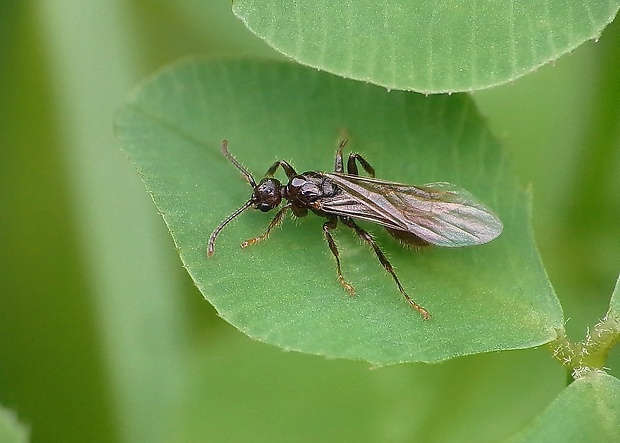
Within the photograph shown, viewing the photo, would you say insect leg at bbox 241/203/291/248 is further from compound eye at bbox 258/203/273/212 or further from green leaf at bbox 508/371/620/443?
green leaf at bbox 508/371/620/443

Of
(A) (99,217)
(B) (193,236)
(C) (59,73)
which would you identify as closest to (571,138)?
(B) (193,236)

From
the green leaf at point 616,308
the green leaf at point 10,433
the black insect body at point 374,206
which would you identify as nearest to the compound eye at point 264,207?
the black insect body at point 374,206

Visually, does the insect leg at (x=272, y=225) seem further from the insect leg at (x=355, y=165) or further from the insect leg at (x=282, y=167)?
the insect leg at (x=355, y=165)

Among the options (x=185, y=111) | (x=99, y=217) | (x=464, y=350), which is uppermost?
(x=99, y=217)

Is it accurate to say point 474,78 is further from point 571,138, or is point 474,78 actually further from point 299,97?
point 571,138

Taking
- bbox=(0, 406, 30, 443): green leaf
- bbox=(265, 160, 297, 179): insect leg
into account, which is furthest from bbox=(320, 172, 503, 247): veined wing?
bbox=(0, 406, 30, 443): green leaf
